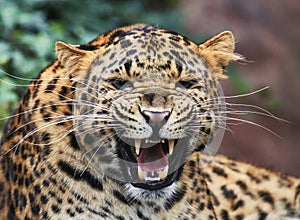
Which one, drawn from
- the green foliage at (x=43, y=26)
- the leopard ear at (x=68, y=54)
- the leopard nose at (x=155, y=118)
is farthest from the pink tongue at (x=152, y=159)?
Result: the green foliage at (x=43, y=26)

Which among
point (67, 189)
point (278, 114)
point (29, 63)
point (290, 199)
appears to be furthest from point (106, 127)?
point (278, 114)

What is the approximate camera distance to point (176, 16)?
13641 millimetres

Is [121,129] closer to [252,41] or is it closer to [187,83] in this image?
[187,83]

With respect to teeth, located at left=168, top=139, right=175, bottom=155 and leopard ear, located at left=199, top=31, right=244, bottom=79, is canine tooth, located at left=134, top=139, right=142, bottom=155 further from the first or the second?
leopard ear, located at left=199, top=31, right=244, bottom=79

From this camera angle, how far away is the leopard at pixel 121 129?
5500mm

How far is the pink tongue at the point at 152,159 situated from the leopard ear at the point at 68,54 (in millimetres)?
813

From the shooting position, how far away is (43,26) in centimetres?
1094

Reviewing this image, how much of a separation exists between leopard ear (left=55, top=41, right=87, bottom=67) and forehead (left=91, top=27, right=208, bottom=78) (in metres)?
0.12

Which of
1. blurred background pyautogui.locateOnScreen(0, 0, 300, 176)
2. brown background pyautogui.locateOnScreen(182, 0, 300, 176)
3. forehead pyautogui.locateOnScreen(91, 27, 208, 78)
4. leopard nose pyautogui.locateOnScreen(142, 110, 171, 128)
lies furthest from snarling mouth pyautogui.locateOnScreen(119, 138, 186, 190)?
brown background pyautogui.locateOnScreen(182, 0, 300, 176)

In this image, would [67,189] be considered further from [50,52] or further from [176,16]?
[176,16]

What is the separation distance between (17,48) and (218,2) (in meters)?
4.98


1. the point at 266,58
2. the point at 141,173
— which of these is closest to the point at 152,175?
the point at 141,173

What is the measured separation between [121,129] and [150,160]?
32 cm

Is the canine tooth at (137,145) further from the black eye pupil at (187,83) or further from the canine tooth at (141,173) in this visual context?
the black eye pupil at (187,83)
